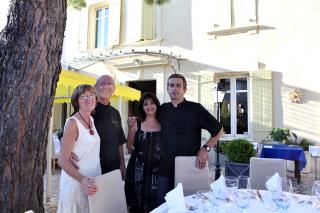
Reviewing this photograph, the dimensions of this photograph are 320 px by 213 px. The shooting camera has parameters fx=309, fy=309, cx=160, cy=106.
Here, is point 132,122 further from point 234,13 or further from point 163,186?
point 234,13

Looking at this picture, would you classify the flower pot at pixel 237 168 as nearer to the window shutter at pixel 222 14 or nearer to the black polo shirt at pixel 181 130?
the black polo shirt at pixel 181 130

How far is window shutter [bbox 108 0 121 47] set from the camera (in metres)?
11.0

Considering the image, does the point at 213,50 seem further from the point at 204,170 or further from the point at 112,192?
the point at 112,192

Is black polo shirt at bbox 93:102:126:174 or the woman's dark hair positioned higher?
the woman's dark hair

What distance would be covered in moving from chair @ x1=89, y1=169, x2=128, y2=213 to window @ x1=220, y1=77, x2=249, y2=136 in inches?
282

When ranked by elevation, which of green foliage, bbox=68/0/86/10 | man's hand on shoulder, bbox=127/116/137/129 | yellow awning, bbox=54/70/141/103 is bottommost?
man's hand on shoulder, bbox=127/116/137/129

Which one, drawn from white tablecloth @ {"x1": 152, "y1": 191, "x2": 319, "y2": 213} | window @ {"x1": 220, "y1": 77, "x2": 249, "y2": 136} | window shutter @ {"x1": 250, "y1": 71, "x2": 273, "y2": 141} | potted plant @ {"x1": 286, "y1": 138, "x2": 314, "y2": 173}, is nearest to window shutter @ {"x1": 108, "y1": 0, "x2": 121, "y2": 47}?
window @ {"x1": 220, "y1": 77, "x2": 249, "y2": 136}

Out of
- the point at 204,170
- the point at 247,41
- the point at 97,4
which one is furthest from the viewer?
the point at 97,4

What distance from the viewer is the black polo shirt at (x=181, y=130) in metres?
2.87

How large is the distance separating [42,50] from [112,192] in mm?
1094

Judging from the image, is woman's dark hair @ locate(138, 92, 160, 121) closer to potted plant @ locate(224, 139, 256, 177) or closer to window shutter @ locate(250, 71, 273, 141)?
potted plant @ locate(224, 139, 256, 177)

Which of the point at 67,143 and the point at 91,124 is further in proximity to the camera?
the point at 91,124

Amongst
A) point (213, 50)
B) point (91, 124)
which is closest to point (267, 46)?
point (213, 50)

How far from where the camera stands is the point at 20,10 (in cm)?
189
